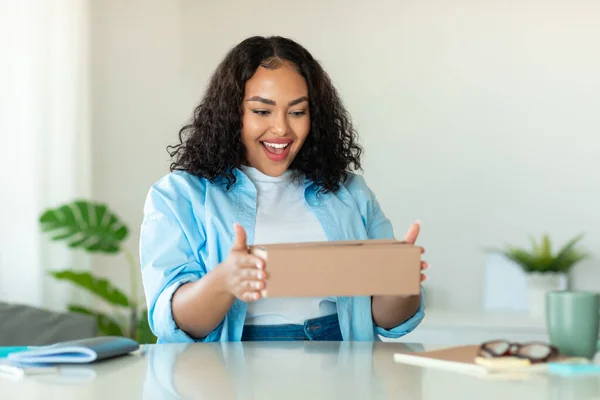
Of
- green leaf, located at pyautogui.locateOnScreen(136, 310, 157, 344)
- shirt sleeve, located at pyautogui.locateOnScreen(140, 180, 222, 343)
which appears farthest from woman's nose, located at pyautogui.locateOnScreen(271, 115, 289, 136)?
green leaf, located at pyautogui.locateOnScreen(136, 310, 157, 344)

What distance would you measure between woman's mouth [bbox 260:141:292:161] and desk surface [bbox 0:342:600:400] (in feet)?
1.68

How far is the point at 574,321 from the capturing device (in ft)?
4.98

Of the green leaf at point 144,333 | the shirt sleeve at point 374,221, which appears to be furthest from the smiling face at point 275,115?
the green leaf at point 144,333

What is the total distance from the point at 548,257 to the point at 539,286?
146 millimetres

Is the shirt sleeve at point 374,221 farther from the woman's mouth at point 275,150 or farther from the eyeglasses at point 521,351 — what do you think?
the eyeglasses at point 521,351

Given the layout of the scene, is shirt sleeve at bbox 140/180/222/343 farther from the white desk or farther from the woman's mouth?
the white desk

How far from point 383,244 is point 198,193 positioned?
566mm

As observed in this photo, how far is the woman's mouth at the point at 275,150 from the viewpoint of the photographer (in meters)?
2.04

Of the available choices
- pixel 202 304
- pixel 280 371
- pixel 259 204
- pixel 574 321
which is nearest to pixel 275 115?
pixel 259 204

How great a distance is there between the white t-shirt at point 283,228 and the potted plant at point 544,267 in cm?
238

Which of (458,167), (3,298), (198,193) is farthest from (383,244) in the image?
(458,167)

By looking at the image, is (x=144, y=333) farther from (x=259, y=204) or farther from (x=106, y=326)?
(x=259, y=204)

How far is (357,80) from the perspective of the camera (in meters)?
4.59

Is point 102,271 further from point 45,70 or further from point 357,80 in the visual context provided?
point 357,80
